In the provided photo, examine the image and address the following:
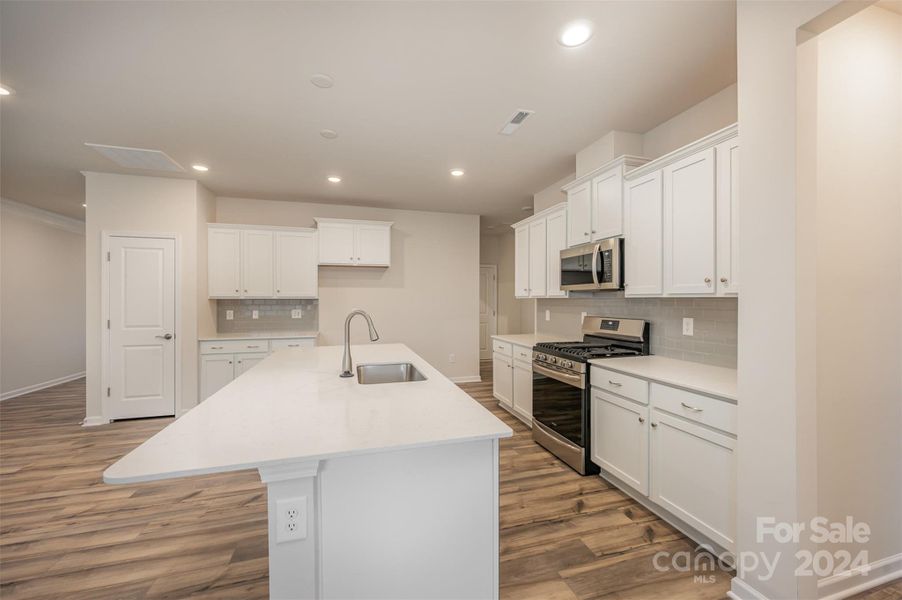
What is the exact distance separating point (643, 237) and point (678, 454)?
1.40 meters

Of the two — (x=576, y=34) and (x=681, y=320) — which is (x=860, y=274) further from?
(x=576, y=34)

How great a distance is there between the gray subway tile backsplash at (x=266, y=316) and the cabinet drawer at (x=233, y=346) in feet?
1.76

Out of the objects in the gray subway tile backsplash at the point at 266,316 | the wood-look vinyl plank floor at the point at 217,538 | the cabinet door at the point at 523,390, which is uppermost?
the gray subway tile backsplash at the point at 266,316

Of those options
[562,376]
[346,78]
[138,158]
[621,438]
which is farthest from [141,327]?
[621,438]

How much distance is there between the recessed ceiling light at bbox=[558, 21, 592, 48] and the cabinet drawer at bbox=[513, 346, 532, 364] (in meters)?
2.48

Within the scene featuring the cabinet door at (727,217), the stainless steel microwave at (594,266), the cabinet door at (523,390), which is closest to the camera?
the cabinet door at (727,217)

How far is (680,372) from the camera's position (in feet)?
7.25

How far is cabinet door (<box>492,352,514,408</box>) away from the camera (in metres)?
4.13

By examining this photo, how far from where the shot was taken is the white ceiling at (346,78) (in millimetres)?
1759

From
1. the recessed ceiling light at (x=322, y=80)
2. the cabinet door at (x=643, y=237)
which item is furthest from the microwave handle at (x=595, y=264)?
the recessed ceiling light at (x=322, y=80)

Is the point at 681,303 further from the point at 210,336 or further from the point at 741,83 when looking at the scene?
the point at 210,336

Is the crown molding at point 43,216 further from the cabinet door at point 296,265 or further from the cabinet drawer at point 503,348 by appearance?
the cabinet drawer at point 503,348

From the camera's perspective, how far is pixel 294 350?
318cm

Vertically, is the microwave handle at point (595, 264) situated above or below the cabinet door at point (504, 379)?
above
